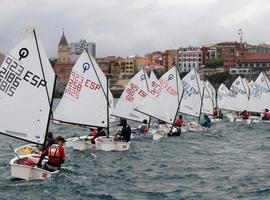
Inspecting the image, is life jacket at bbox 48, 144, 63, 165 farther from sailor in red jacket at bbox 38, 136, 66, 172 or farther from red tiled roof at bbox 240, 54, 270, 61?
red tiled roof at bbox 240, 54, 270, 61

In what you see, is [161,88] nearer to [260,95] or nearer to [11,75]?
[11,75]

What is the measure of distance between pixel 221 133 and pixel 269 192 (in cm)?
2012

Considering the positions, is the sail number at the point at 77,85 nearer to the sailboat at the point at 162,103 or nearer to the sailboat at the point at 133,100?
the sailboat at the point at 162,103

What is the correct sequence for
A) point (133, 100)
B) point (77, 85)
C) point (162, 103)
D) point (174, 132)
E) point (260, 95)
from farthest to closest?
point (260, 95) → point (133, 100) → point (162, 103) → point (174, 132) → point (77, 85)

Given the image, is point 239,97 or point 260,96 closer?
point 260,96

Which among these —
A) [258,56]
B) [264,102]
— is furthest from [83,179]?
[258,56]

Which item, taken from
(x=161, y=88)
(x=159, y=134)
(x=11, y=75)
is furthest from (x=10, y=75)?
(x=161, y=88)

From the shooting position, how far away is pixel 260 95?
1970 inches

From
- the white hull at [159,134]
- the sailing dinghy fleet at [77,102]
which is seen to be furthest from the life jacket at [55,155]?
the white hull at [159,134]

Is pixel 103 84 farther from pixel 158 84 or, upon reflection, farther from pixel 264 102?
pixel 264 102

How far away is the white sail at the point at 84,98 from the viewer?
93.0ft

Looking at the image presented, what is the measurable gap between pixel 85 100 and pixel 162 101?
6950 millimetres

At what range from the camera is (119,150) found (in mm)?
27344

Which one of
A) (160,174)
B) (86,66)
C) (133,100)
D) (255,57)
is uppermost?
(255,57)
